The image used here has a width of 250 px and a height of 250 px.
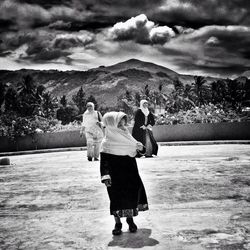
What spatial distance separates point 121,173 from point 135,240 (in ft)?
2.41

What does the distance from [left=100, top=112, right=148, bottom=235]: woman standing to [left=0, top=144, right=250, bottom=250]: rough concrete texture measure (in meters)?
0.24

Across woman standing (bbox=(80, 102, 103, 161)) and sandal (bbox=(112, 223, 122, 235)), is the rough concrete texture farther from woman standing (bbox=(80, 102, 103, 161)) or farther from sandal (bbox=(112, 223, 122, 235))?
woman standing (bbox=(80, 102, 103, 161))

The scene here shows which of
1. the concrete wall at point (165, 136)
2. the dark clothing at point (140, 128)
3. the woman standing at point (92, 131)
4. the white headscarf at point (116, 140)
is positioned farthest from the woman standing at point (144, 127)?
the concrete wall at point (165, 136)

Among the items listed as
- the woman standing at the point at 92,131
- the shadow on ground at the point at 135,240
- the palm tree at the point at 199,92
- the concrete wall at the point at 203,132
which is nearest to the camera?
the shadow on ground at the point at 135,240

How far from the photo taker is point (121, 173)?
162 inches

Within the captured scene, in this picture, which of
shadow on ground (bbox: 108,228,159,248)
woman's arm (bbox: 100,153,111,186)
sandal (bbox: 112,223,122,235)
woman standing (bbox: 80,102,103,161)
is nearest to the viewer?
shadow on ground (bbox: 108,228,159,248)

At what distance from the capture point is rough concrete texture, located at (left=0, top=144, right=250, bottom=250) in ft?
12.0

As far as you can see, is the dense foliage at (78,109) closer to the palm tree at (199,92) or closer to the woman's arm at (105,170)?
the palm tree at (199,92)

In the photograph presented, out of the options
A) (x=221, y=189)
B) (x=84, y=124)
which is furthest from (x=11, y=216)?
(x=84, y=124)

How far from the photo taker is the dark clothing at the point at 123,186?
13.3 feet

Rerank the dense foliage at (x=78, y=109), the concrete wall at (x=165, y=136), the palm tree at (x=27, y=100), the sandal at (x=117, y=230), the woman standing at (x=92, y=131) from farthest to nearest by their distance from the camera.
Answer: the palm tree at (x=27, y=100), the dense foliage at (x=78, y=109), the concrete wall at (x=165, y=136), the woman standing at (x=92, y=131), the sandal at (x=117, y=230)

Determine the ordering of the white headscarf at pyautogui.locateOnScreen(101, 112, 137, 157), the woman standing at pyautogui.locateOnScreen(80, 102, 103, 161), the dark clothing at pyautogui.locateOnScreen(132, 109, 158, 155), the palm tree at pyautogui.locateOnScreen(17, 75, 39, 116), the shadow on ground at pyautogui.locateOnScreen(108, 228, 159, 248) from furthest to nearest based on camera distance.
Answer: the palm tree at pyautogui.locateOnScreen(17, 75, 39, 116)
the dark clothing at pyautogui.locateOnScreen(132, 109, 158, 155)
the woman standing at pyautogui.locateOnScreen(80, 102, 103, 161)
the white headscarf at pyautogui.locateOnScreen(101, 112, 137, 157)
the shadow on ground at pyautogui.locateOnScreen(108, 228, 159, 248)

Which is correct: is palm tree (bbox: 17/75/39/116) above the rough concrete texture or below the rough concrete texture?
above

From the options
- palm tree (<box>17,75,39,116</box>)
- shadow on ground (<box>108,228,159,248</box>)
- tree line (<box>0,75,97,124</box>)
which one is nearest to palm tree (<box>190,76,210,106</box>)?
tree line (<box>0,75,97,124</box>)
